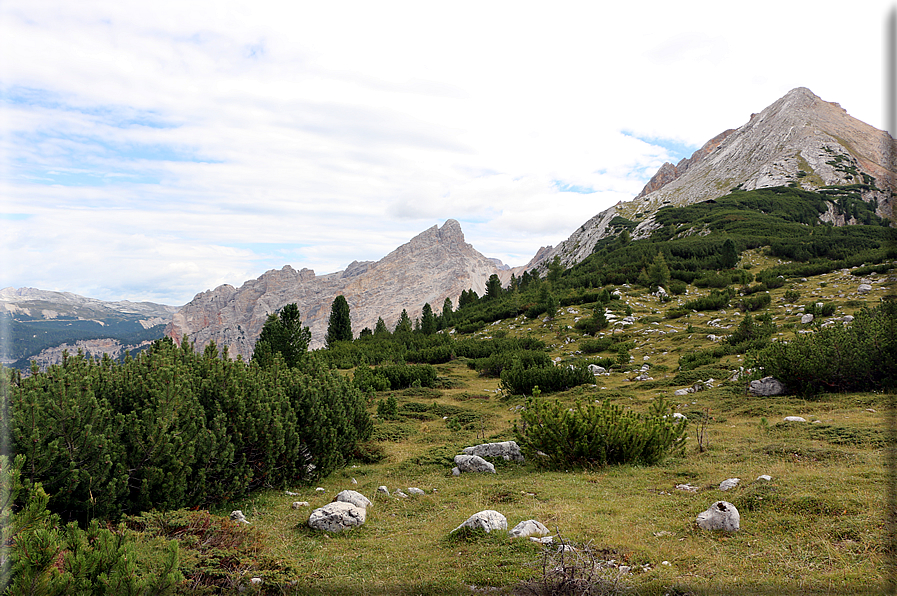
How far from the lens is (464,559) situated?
514 centimetres

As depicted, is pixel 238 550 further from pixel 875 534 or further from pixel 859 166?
pixel 859 166

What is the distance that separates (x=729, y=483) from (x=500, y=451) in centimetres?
482

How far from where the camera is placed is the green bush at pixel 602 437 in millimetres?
9344

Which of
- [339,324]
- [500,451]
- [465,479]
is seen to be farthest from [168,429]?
[339,324]

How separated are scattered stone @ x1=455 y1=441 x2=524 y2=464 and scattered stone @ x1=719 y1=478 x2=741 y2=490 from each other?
432cm

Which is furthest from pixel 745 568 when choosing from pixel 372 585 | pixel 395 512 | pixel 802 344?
pixel 802 344

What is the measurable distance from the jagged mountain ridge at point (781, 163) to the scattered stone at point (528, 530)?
6937 centimetres

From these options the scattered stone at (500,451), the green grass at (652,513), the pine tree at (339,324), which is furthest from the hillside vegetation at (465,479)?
the pine tree at (339,324)

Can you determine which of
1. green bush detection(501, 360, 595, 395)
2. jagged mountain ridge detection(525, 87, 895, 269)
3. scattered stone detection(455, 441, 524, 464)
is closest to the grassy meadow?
scattered stone detection(455, 441, 524, 464)

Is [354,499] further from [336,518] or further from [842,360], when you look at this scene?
[842,360]

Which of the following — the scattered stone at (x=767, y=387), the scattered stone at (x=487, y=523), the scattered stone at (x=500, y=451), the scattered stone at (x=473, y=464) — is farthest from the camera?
the scattered stone at (x=767, y=387)

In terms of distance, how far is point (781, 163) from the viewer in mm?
83312

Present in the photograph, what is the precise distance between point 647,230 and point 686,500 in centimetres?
6871

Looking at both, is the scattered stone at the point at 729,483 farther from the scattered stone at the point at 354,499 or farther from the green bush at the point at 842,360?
the green bush at the point at 842,360
